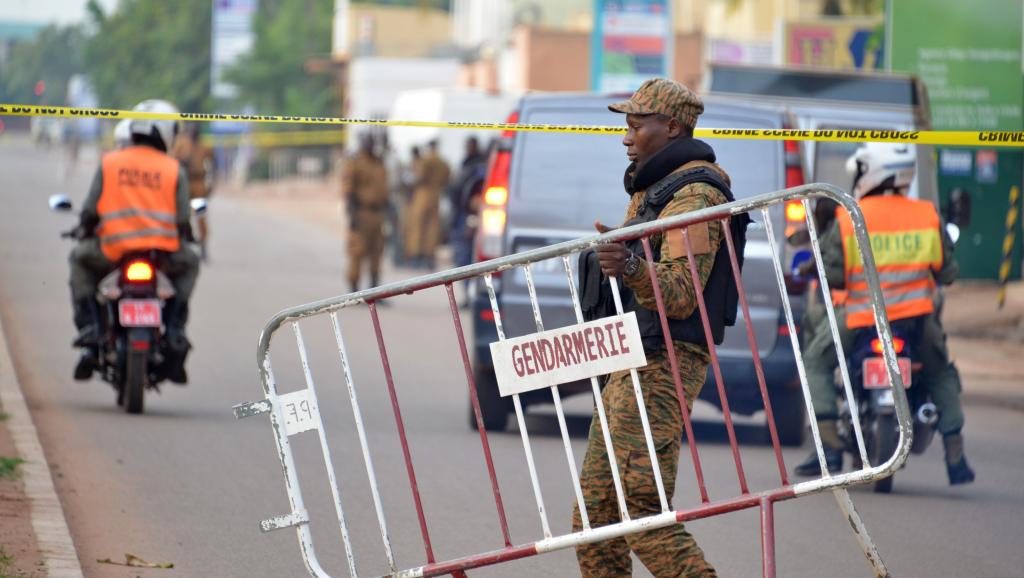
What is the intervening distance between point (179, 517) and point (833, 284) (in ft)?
10.5

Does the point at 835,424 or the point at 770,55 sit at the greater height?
the point at 770,55

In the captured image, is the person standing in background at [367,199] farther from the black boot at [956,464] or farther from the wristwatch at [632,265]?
the wristwatch at [632,265]

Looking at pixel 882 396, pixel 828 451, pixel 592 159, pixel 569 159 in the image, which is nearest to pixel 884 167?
pixel 882 396

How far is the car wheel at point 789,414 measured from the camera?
10258 mm

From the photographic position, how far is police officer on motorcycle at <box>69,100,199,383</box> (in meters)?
10.3

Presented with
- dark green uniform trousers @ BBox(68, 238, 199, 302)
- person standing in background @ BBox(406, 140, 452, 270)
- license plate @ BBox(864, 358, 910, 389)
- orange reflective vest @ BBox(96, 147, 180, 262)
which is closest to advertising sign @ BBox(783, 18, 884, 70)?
Answer: person standing in background @ BBox(406, 140, 452, 270)

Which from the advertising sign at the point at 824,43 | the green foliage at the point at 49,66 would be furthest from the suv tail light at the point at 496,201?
the green foliage at the point at 49,66

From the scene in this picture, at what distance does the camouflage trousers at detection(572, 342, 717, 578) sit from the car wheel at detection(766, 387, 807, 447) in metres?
5.02

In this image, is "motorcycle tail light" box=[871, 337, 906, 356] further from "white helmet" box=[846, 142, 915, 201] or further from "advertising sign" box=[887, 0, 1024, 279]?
"advertising sign" box=[887, 0, 1024, 279]

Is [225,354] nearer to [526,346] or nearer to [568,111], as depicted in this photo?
[568,111]

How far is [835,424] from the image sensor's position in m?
8.97

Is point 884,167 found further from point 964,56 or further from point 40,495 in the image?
point 964,56

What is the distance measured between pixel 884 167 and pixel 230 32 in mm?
63683

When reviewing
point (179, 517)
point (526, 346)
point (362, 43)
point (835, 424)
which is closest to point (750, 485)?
point (835, 424)
